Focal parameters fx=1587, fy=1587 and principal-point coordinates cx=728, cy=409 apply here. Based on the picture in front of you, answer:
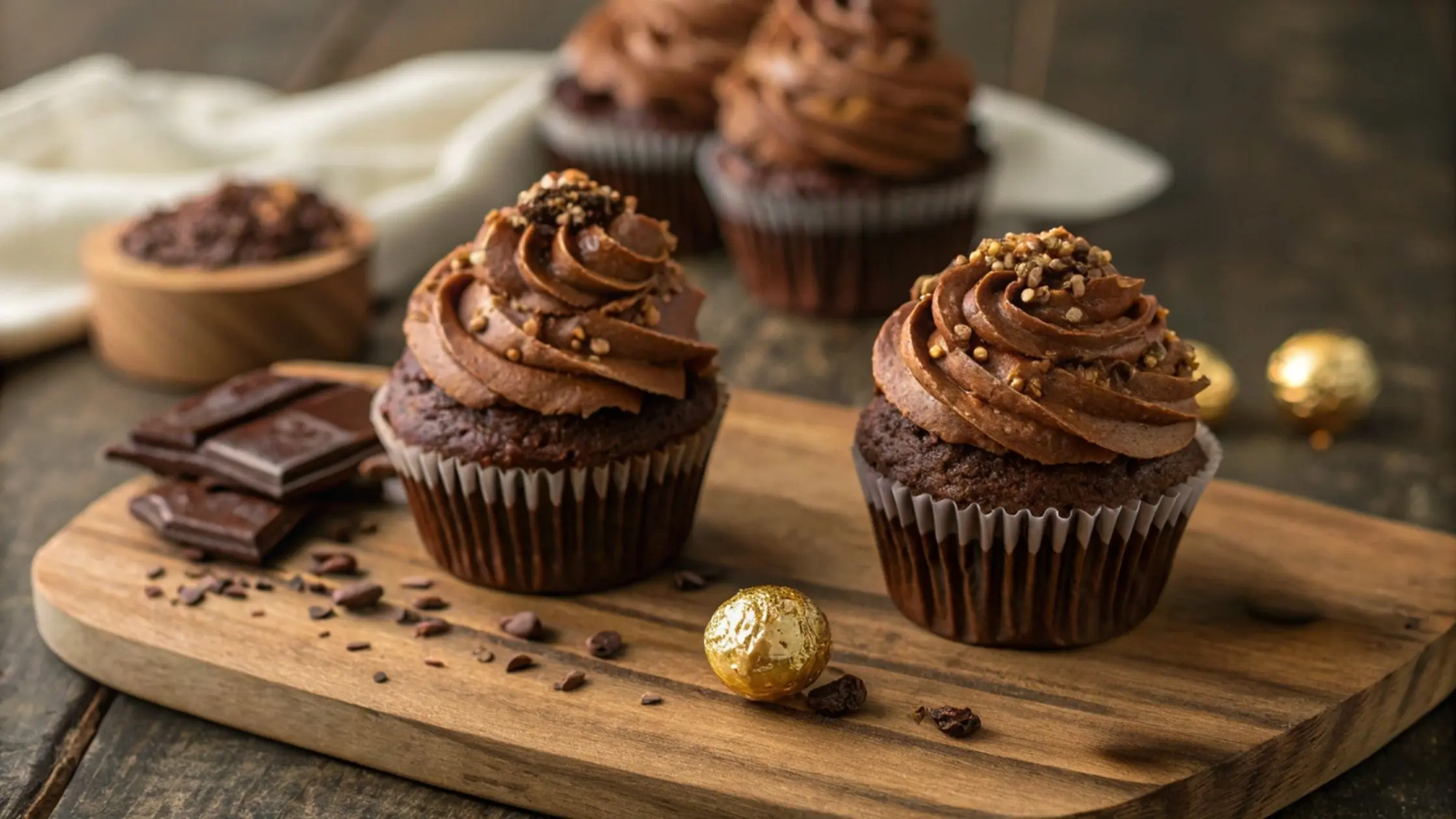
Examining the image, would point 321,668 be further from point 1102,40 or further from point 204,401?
point 1102,40

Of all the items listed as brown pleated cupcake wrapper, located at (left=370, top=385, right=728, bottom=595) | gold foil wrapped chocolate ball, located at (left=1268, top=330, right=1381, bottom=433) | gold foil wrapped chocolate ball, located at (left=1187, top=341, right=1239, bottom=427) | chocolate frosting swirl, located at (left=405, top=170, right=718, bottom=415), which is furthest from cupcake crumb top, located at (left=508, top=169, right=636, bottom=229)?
gold foil wrapped chocolate ball, located at (left=1268, top=330, right=1381, bottom=433)

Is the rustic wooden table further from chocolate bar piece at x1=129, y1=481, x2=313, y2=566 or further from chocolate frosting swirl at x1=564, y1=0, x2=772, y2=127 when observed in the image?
chocolate frosting swirl at x1=564, y1=0, x2=772, y2=127

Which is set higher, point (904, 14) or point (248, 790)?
point (904, 14)

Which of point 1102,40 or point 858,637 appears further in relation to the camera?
point 1102,40

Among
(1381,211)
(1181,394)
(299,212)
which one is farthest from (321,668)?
(1381,211)

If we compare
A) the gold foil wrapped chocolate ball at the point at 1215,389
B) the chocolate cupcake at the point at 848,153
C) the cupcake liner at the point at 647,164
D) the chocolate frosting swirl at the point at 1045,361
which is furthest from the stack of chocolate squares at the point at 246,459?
the gold foil wrapped chocolate ball at the point at 1215,389

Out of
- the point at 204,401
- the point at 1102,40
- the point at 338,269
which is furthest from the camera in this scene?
the point at 1102,40
